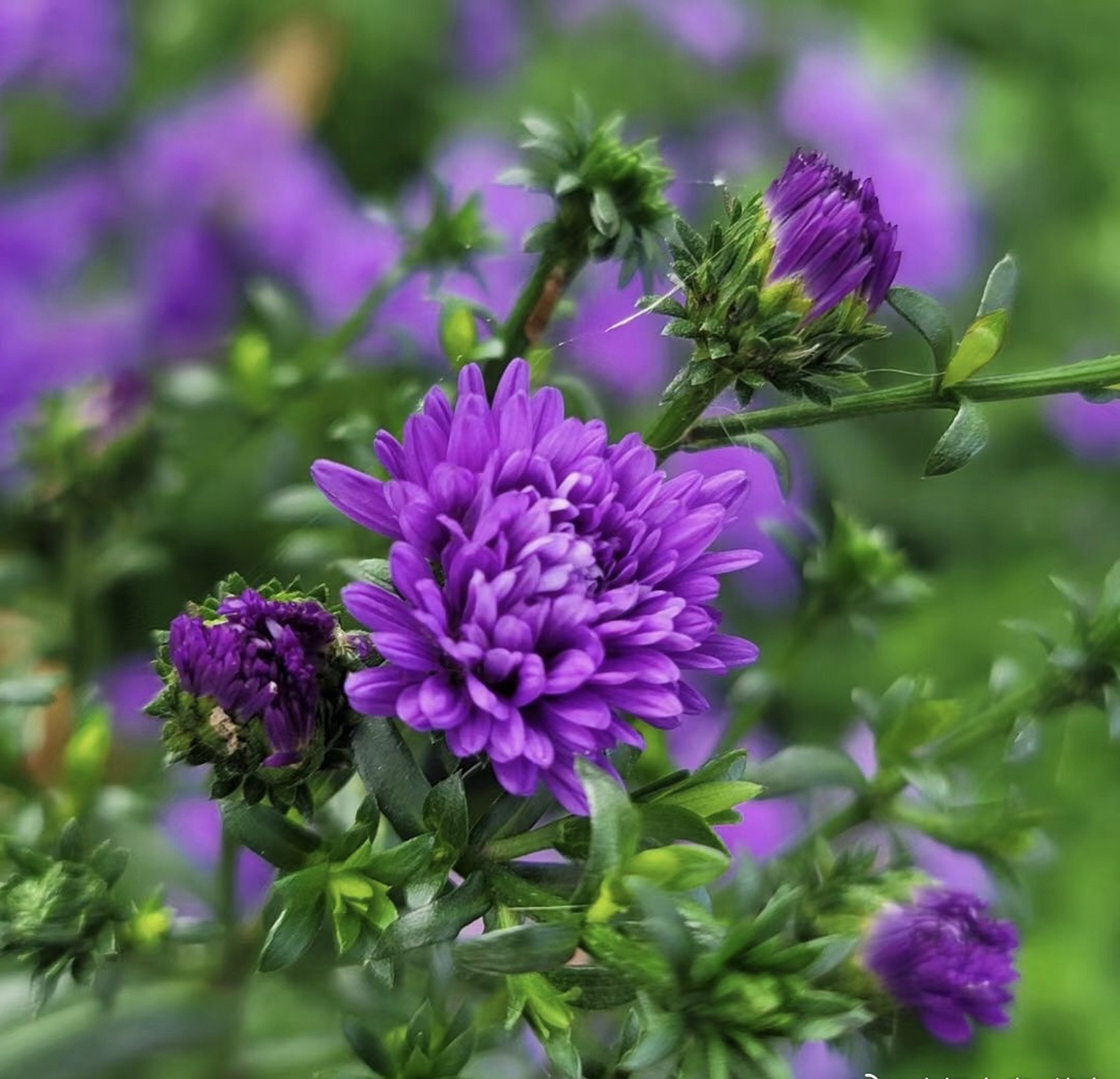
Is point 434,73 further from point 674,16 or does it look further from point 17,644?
point 17,644

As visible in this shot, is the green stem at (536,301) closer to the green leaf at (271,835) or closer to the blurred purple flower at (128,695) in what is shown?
the green leaf at (271,835)

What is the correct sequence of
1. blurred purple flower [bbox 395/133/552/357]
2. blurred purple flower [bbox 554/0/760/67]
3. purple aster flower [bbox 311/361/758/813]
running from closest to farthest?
1. purple aster flower [bbox 311/361/758/813]
2. blurred purple flower [bbox 395/133/552/357]
3. blurred purple flower [bbox 554/0/760/67]

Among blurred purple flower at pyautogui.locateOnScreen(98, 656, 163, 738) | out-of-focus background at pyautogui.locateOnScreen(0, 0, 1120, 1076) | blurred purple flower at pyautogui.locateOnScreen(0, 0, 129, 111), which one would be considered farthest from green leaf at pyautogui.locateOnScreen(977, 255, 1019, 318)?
blurred purple flower at pyautogui.locateOnScreen(0, 0, 129, 111)

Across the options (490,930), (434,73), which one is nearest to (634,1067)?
(490,930)

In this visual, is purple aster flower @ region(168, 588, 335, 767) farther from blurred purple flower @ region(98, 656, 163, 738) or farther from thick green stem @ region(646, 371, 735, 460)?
blurred purple flower @ region(98, 656, 163, 738)

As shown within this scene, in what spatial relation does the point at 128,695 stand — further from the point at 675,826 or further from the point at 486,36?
the point at 486,36

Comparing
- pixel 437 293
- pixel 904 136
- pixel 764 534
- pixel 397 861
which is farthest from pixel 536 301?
pixel 904 136

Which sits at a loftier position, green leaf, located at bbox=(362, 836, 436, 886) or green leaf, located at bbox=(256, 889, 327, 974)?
green leaf, located at bbox=(362, 836, 436, 886)
